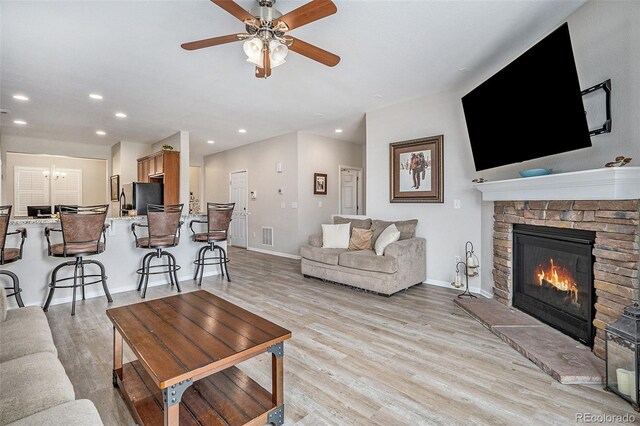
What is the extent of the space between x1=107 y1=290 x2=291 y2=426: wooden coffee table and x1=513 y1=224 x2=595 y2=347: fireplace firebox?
7.59ft

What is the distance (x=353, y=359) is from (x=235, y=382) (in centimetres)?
86

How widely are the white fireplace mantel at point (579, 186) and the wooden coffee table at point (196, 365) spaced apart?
2217 millimetres

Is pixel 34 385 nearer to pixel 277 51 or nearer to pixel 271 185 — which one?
pixel 277 51

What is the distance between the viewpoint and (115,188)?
7.25 metres

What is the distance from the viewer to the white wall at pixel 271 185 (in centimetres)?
626

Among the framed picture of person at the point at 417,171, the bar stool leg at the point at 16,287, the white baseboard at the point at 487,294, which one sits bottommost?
the white baseboard at the point at 487,294

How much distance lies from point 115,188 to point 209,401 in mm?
7358

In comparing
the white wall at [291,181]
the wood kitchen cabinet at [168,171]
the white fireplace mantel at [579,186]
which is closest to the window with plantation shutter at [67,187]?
the wood kitchen cabinet at [168,171]

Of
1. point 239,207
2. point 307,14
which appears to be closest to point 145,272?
point 307,14

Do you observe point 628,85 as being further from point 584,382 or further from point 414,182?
point 414,182

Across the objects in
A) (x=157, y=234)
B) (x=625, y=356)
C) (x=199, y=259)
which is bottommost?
Answer: (x=625, y=356)

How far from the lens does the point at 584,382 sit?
1845 millimetres

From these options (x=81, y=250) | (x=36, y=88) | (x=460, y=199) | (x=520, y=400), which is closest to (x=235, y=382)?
(x=520, y=400)

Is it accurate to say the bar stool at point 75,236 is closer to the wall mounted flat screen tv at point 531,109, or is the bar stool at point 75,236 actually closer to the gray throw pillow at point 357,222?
the gray throw pillow at point 357,222
